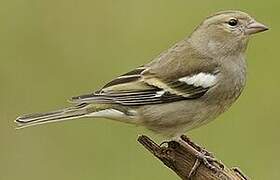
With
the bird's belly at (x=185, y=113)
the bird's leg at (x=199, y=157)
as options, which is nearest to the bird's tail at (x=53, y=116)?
the bird's belly at (x=185, y=113)

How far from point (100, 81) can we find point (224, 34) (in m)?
3.39

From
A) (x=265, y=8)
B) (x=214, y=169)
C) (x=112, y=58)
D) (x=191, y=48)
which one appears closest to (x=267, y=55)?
(x=265, y=8)

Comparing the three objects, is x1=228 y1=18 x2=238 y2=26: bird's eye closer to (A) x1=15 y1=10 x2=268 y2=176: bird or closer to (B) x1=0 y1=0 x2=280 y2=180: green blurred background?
(A) x1=15 y1=10 x2=268 y2=176: bird

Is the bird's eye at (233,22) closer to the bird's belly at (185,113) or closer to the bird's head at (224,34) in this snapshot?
the bird's head at (224,34)

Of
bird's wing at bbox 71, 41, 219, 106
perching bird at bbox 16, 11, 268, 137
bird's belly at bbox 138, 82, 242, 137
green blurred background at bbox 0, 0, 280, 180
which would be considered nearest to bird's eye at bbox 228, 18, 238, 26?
perching bird at bbox 16, 11, 268, 137

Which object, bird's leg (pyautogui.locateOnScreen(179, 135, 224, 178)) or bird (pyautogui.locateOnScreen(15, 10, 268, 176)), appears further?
bird (pyautogui.locateOnScreen(15, 10, 268, 176))

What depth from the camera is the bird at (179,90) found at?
5.93 m

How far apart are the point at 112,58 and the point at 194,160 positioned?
428 cm

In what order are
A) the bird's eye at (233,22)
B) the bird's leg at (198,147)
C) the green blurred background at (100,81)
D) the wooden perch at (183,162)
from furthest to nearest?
the green blurred background at (100,81), the bird's eye at (233,22), the bird's leg at (198,147), the wooden perch at (183,162)

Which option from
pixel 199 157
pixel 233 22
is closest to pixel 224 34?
pixel 233 22

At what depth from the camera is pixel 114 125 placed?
28.9 ft

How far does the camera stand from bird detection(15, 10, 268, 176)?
233 inches

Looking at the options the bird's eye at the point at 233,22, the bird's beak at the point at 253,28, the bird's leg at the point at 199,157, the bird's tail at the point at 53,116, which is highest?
the bird's eye at the point at 233,22

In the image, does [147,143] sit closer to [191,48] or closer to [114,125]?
[191,48]
